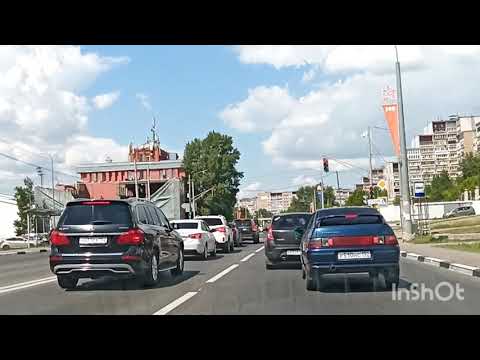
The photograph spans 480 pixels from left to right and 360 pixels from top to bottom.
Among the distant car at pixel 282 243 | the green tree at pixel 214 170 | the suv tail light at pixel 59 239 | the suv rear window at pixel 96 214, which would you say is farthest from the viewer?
the green tree at pixel 214 170

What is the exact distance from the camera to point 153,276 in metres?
14.4

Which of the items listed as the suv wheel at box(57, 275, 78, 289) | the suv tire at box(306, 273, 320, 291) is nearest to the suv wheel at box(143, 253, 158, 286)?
the suv wheel at box(57, 275, 78, 289)

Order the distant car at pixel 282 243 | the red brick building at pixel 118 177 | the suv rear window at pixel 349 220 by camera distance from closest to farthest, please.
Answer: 1. the suv rear window at pixel 349 220
2. the distant car at pixel 282 243
3. the red brick building at pixel 118 177

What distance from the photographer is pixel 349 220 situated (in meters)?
13.0

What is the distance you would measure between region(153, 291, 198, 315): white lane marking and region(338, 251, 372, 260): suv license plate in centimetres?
297

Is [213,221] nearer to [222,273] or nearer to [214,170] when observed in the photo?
[222,273]

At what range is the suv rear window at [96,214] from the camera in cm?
1377

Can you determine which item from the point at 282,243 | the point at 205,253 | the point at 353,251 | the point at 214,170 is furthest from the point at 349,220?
the point at 214,170

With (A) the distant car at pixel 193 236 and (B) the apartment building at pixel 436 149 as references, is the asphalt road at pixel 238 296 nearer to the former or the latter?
(A) the distant car at pixel 193 236

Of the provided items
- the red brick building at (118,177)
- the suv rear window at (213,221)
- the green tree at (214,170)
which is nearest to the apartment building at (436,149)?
the green tree at (214,170)

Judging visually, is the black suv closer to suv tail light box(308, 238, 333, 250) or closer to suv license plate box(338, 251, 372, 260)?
suv tail light box(308, 238, 333, 250)

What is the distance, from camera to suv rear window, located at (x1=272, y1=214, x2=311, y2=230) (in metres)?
19.2
